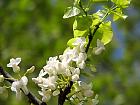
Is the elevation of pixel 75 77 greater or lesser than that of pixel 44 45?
greater

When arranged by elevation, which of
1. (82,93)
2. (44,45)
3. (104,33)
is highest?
(104,33)

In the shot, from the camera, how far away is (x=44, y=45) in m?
4.05

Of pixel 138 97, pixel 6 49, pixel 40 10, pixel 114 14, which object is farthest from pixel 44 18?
pixel 114 14

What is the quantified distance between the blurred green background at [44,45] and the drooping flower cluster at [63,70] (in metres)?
2.34

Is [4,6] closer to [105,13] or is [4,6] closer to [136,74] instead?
[136,74]

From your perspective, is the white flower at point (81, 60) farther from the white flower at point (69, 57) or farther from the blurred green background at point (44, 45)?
the blurred green background at point (44, 45)

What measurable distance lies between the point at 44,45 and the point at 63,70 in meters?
2.98

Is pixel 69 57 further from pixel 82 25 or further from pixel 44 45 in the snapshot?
pixel 44 45

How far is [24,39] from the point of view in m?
4.11

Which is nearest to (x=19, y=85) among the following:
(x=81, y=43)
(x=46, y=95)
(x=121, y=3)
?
(x=46, y=95)

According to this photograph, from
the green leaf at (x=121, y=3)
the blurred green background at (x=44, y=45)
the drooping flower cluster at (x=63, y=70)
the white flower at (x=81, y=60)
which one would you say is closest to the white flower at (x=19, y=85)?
the drooping flower cluster at (x=63, y=70)

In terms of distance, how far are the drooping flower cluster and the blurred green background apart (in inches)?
92.1

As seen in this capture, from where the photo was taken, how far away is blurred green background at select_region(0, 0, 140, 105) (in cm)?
376

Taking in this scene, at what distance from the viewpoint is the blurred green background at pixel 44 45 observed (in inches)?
148
